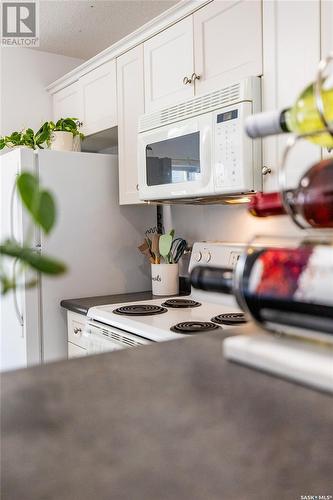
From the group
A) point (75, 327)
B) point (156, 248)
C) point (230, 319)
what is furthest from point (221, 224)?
point (75, 327)

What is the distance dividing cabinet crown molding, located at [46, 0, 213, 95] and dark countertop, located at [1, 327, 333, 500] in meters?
2.03

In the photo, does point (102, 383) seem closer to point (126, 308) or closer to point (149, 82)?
point (126, 308)

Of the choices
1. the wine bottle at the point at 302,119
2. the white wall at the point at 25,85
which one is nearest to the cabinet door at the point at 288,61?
the wine bottle at the point at 302,119

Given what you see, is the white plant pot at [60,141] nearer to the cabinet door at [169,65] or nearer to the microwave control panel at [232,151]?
the cabinet door at [169,65]

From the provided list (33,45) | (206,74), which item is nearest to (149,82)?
(206,74)

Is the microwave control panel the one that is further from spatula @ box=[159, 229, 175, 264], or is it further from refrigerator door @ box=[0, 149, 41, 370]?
refrigerator door @ box=[0, 149, 41, 370]

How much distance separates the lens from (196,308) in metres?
2.22

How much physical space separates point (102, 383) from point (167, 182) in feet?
6.17

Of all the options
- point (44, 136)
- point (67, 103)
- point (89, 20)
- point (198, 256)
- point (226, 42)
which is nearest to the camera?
point (226, 42)

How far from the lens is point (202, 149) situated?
2.00 m

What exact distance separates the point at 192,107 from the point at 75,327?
1241mm

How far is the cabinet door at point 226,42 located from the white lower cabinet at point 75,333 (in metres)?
1.25

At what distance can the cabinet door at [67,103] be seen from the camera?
316 centimetres

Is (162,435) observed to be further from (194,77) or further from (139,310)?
(194,77)
